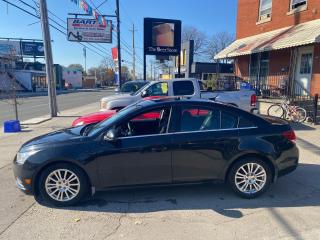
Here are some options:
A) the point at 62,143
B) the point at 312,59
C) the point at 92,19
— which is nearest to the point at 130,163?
the point at 62,143

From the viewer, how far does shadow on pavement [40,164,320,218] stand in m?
4.24

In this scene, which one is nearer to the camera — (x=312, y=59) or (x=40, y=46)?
(x=312, y=59)

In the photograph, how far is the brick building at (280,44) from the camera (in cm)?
1284

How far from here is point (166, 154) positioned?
4.31 m

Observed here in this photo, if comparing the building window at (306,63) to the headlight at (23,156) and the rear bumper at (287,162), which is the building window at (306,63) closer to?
the rear bumper at (287,162)

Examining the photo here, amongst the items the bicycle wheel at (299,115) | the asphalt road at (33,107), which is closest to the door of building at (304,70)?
the bicycle wheel at (299,115)

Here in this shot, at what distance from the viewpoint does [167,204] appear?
4.36m

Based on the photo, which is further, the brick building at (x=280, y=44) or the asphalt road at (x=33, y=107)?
the asphalt road at (x=33, y=107)

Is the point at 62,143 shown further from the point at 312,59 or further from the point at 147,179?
the point at 312,59

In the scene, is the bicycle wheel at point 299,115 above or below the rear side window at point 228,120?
below

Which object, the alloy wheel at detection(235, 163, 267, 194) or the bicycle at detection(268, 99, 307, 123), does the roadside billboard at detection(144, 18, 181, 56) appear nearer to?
the bicycle at detection(268, 99, 307, 123)

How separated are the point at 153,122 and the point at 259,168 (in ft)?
6.60

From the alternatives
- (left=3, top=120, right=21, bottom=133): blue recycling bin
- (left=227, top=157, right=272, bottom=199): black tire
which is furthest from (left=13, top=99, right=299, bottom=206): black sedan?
(left=3, top=120, right=21, bottom=133): blue recycling bin

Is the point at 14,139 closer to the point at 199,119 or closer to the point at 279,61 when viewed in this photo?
the point at 199,119
